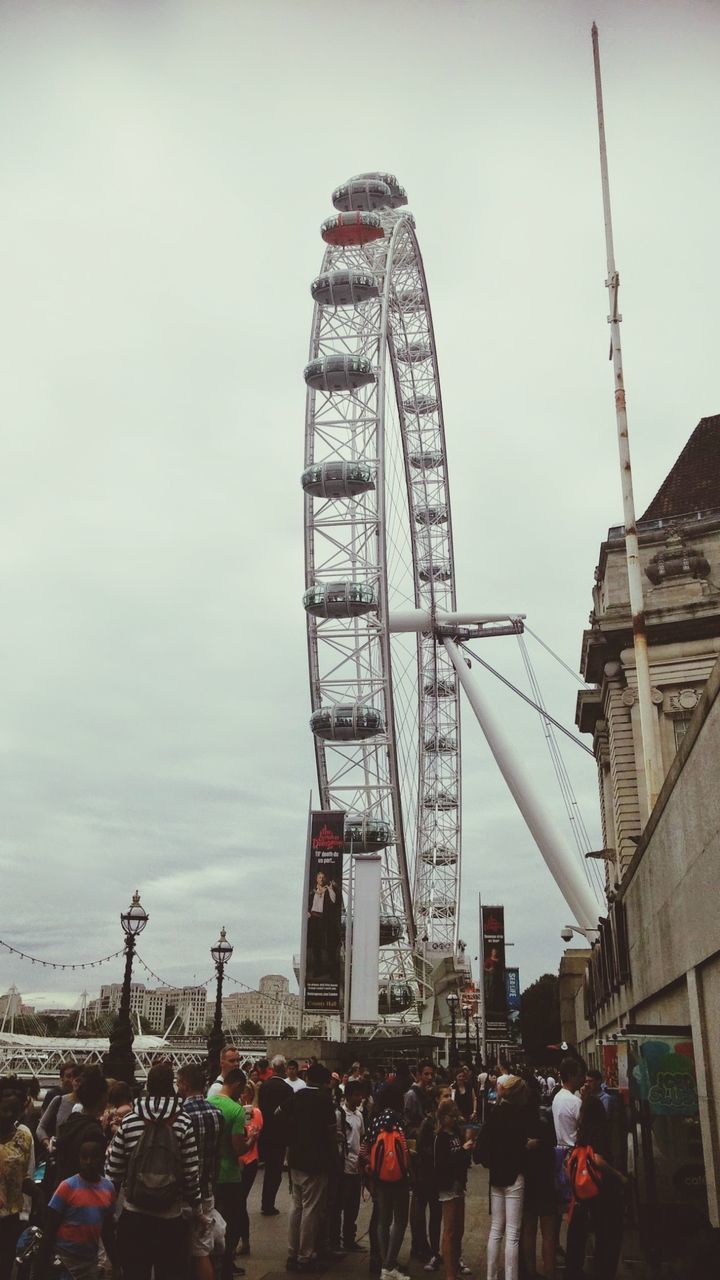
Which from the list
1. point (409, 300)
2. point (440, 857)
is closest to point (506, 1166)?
point (409, 300)

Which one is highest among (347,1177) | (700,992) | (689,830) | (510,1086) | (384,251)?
(384,251)

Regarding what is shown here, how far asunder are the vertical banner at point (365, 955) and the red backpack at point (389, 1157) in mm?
40549

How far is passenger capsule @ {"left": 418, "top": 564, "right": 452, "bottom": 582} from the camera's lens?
75.6 metres

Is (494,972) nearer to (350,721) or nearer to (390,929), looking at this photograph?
(350,721)

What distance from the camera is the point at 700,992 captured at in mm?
11727

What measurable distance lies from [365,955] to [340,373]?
30.7 m

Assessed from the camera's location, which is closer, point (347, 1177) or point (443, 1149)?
point (443, 1149)

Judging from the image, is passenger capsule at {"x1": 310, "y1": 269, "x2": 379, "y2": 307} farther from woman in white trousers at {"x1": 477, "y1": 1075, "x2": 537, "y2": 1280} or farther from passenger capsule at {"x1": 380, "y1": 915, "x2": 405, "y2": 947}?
woman in white trousers at {"x1": 477, "y1": 1075, "x2": 537, "y2": 1280}

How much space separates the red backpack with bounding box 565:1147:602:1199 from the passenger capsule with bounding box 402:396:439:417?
216 ft

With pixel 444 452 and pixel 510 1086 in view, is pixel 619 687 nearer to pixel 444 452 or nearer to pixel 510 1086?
pixel 510 1086

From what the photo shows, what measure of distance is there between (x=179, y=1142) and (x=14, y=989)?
2427 inches

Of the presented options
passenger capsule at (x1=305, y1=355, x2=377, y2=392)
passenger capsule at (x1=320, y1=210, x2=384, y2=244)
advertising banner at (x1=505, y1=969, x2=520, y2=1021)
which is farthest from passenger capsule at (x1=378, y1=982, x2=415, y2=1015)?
passenger capsule at (x1=320, y1=210, x2=384, y2=244)

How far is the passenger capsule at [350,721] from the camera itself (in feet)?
207

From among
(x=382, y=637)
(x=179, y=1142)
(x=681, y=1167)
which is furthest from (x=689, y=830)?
(x=382, y=637)
